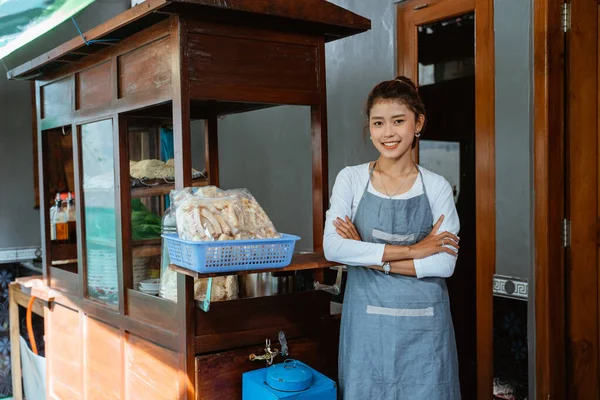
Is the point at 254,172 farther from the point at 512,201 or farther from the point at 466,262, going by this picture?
the point at 512,201

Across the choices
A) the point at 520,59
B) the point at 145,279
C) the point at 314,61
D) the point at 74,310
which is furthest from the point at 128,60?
the point at 520,59

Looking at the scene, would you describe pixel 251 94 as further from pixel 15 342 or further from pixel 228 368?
pixel 15 342

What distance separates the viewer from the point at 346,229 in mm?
2268


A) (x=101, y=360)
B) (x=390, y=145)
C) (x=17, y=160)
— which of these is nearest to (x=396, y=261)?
(x=390, y=145)

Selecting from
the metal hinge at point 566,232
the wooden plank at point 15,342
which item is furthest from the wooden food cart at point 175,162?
the metal hinge at point 566,232

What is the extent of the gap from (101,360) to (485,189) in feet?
6.85

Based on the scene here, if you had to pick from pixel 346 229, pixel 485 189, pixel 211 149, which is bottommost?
pixel 346 229

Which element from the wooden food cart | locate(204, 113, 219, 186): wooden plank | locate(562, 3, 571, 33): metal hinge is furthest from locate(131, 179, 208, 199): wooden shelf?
locate(562, 3, 571, 33): metal hinge

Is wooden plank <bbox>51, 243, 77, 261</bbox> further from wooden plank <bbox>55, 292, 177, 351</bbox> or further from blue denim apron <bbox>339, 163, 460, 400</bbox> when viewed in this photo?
blue denim apron <bbox>339, 163, 460, 400</bbox>

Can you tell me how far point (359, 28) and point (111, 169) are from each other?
53.9 inches

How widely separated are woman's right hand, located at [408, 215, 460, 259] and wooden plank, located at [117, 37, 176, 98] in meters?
1.13

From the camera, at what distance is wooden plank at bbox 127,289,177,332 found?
238 centimetres

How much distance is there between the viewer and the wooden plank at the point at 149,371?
7.77 ft

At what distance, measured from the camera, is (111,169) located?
292 centimetres
